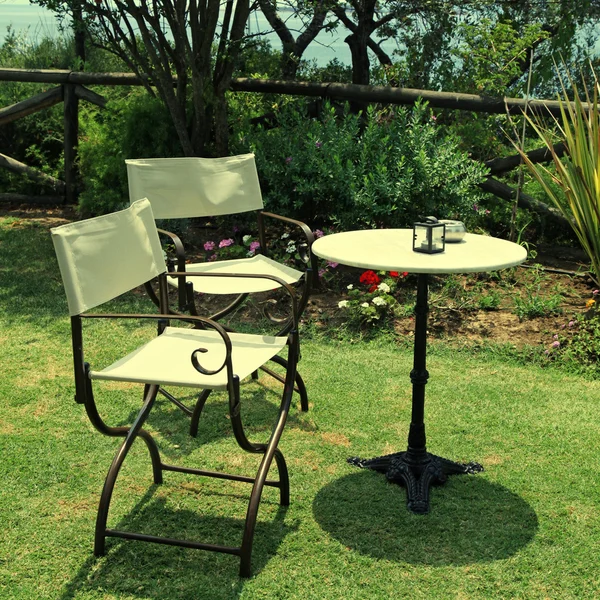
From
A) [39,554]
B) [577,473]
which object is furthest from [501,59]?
[39,554]

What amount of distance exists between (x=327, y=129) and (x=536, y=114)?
1.36 m

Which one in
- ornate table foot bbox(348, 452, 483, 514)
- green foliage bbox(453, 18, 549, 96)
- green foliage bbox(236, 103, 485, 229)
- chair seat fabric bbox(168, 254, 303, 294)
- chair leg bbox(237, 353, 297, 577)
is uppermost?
green foliage bbox(453, 18, 549, 96)

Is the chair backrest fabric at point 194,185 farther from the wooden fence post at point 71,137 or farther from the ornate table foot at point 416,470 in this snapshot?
the wooden fence post at point 71,137

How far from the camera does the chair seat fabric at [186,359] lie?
8.71ft

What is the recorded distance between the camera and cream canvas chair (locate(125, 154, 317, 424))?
380 centimetres

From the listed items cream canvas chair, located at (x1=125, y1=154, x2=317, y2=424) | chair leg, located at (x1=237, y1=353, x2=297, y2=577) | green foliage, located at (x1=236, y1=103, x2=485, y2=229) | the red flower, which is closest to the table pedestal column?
chair leg, located at (x1=237, y1=353, x2=297, y2=577)

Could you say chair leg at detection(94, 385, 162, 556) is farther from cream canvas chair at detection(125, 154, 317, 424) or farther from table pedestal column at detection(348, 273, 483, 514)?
table pedestal column at detection(348, 273, 483, 514)

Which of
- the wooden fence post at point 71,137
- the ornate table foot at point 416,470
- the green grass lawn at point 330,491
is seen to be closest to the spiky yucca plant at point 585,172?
the green grass lawn at point 330,491

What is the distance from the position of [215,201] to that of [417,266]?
1.69m

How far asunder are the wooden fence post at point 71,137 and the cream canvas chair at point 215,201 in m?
3.51

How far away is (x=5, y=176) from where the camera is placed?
7.84m

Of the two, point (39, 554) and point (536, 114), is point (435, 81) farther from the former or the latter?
point (39, 554)

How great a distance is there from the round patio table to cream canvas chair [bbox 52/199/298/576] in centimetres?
34

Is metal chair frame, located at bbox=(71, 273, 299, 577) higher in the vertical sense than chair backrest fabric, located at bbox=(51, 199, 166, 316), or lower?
lower
